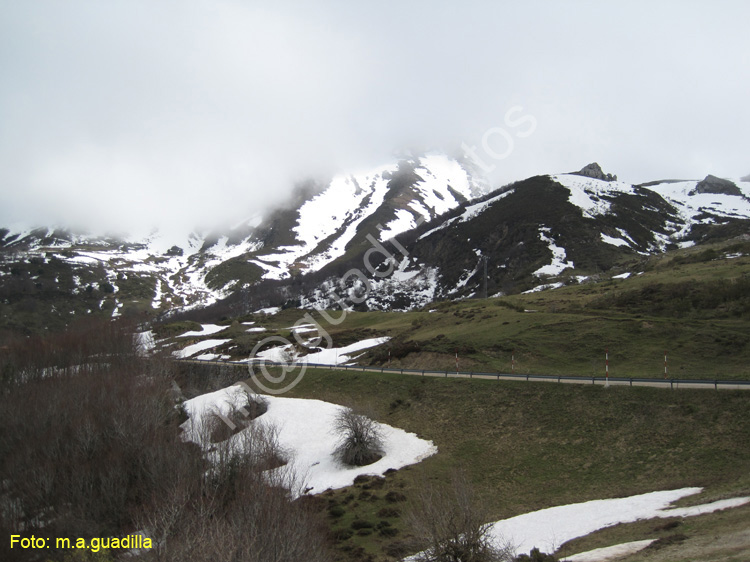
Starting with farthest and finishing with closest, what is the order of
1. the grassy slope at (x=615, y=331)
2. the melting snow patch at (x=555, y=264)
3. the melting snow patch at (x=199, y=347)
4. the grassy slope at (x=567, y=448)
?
the melting snow patch at (x=555, y=264)
the melting snow patch at (x=199, y=347)
the grassy slope at (x=615, y=331)
the grassy slope at (x=567, y=448)

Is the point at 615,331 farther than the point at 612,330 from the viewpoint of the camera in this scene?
No

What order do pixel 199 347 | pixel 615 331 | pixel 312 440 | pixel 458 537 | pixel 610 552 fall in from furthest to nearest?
pixel 199 347, pixel 615 331, pixel 312 440, pixel 610 552, pixel 458 537

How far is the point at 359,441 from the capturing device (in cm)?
3706

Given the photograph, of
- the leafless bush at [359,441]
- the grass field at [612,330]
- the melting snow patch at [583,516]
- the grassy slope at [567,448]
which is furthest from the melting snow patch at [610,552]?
the grass field at [612,330]

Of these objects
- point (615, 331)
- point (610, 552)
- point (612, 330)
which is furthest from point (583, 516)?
point (612, 330)

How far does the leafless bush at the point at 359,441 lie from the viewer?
121ft

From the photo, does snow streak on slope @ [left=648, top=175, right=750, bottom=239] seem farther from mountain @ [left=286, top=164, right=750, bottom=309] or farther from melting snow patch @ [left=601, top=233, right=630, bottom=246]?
melting snow patch @ [left=601, top=233, right=630, bottom=246]

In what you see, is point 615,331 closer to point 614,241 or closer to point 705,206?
point 614,241

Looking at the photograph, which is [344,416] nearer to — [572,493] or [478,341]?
[572,493]

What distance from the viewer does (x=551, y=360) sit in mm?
47062

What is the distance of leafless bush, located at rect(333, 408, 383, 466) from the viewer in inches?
1447

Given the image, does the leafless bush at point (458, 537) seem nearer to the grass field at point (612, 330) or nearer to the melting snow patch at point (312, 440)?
the melting snow patch at point (312, 440)

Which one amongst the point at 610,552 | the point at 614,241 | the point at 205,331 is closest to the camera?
the point at 610,552

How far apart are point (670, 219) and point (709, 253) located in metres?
89.5
